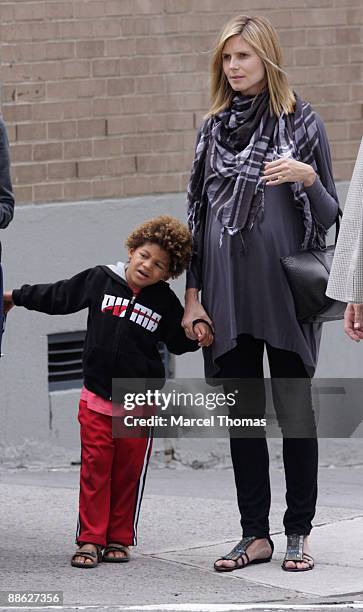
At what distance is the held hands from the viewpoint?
4.35 meters

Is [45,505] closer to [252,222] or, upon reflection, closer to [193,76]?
[252,222]

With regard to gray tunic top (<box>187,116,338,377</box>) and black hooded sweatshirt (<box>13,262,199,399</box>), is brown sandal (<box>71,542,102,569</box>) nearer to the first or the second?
black hooded sweatshirt (<box>13,262,199,399</box>)

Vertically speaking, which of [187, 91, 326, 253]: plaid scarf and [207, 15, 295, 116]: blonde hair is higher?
[207, 15, 295, 116]: blonde hair

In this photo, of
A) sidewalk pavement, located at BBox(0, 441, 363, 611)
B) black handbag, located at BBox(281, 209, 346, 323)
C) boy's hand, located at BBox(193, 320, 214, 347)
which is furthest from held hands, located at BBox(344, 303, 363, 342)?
sidewalk pavement, located at BBox(0, 441, 363, 611)

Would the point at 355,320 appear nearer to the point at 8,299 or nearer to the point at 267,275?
the point at 267,275

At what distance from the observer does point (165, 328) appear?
515cm

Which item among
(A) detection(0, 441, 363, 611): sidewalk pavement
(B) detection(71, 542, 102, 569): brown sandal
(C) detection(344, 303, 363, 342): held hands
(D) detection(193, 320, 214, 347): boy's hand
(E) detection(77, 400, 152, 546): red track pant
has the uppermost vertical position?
(C) detection(344, 303, 363, 342): held hands

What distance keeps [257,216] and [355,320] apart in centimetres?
74

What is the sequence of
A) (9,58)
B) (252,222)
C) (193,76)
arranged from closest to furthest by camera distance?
1. (252,222)
2. (9,58)
3. (193,76)

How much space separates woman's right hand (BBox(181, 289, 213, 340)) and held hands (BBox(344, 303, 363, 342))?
0.75 meters

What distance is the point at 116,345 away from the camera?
16.7ft

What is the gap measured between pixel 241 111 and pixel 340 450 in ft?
11.4

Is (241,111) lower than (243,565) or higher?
higher

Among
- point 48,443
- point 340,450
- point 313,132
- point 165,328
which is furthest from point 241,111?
point 340,450
